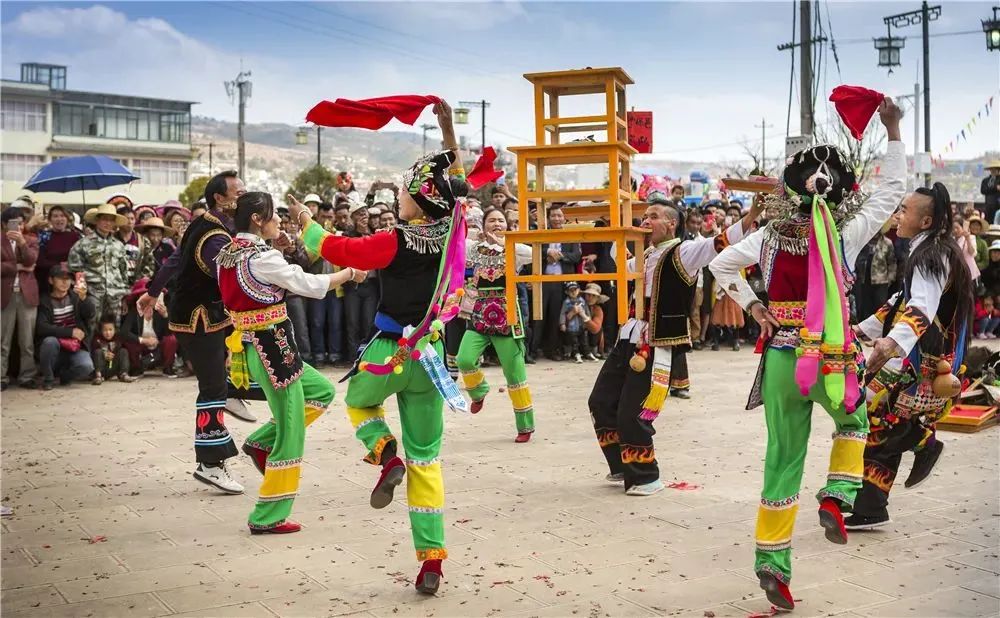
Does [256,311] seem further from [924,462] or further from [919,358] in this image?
[924,462]

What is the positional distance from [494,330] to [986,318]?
1087 centimetres

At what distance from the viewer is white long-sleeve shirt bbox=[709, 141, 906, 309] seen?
5027mm

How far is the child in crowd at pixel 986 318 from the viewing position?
54.5 feet

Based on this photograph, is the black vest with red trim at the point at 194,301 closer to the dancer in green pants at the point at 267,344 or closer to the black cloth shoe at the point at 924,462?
the dancer in green pants at the point at 267,344

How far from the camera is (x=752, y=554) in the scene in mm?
5660

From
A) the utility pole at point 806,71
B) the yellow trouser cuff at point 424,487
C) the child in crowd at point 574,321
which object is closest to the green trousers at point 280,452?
the yellow trouser cuff at point 424,487

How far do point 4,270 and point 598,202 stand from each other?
23.0 feet

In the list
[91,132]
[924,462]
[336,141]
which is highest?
[336,141]

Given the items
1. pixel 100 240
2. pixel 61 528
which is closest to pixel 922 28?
pixel 100 240

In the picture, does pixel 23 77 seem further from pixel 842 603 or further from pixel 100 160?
pixel 842 603

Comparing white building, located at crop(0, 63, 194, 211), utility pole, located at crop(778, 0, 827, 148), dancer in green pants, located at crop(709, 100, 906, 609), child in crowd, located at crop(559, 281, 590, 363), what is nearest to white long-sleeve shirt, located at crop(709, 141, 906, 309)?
dancer in green pants, located at crop(709, 100, 906, 609)

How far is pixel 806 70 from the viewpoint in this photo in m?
15.8

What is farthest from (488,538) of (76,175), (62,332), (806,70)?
(806,70)

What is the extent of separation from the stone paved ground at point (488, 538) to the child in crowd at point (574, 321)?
4.80 metres
